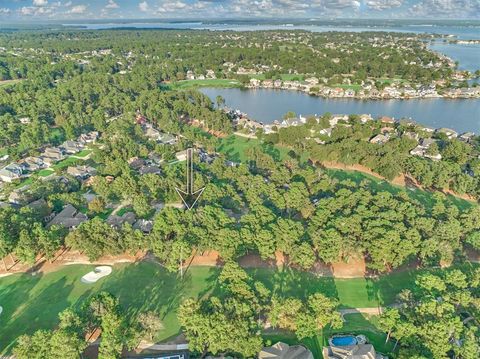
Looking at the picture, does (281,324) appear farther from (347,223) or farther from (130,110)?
(130,110)

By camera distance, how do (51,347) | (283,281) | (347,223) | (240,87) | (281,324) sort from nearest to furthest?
(51,347) → (281,324) → (283,281) → (347,223) → (240,87)

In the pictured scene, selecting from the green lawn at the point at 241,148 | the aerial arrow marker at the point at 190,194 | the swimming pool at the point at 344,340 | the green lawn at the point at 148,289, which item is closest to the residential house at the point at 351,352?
the swimming pool at the point at 344,340

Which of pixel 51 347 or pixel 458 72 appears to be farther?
pixel 458 72

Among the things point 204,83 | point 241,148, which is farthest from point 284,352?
point 204,83

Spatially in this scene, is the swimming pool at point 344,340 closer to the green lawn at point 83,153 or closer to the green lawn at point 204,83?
the green lawn at point 83,153

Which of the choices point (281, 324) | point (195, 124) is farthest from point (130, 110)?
point (281, 324)

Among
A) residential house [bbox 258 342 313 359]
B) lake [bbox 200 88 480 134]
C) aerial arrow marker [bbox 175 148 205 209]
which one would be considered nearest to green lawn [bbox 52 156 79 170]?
aerial arrow marker [bbox 175 148 205 209]

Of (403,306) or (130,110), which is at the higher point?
(130,110)
